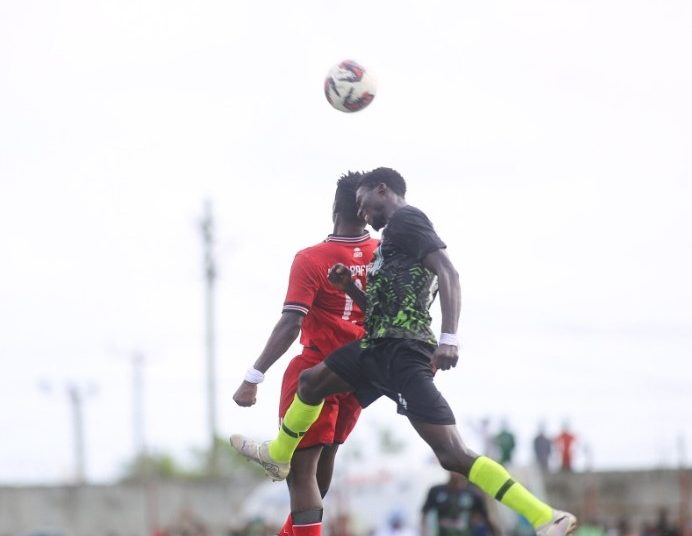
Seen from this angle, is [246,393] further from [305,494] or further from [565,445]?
[565,445]

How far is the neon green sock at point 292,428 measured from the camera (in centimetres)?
1023

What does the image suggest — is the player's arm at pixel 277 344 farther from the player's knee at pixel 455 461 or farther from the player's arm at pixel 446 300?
the player's knee at pixel 455 461

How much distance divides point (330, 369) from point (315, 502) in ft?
3.72

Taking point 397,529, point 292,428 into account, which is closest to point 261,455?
point 292,428

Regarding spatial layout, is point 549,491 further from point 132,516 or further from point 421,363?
point 421,363

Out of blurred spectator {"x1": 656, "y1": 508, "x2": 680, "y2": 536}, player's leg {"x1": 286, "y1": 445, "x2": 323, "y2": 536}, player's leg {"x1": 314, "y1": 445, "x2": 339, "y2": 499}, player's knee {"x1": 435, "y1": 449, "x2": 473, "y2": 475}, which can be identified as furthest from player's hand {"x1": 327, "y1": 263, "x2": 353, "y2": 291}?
blurred spectator {"x1": 656, "y1": 508, "x2": 680, "y2": 536}

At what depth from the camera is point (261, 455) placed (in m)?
10.5

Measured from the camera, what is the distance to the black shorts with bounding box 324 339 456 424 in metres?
9.45

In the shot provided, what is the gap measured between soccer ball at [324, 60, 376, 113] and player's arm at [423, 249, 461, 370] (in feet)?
6.47

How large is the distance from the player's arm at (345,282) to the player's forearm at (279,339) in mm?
436

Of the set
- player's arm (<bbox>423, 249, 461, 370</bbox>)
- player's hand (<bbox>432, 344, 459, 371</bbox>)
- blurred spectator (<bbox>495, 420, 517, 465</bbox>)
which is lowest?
blurred spectator (<bbox>495, 420, 517, 465</bbox>)

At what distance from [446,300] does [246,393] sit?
1.90 m

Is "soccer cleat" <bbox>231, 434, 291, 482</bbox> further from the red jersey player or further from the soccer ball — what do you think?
the soccer ball

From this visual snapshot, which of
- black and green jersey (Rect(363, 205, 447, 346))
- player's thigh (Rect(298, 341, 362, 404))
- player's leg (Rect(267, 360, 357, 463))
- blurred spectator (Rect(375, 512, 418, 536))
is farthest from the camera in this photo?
blurred spectator (Rect(375, 512, 418, 536))
